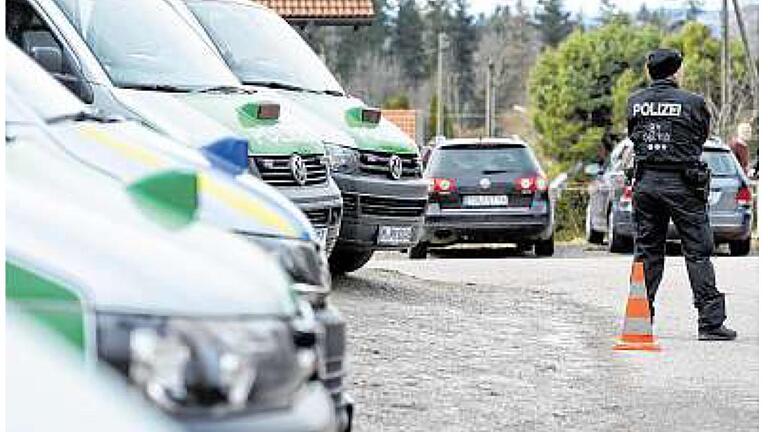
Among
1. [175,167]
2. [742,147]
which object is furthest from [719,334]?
[742,147]

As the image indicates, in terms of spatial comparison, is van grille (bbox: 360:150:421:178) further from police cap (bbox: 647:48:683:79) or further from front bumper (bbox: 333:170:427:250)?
police cap (bbox: 647:48:683:79)

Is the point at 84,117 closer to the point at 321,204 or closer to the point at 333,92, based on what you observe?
the point at 321,204

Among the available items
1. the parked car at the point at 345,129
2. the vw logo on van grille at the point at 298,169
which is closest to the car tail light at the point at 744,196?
the parked car at the point at 345,129

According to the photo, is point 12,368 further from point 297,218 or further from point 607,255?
point 607,255

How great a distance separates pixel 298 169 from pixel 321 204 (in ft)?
0.96

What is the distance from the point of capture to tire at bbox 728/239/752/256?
21.6 meters

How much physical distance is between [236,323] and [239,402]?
0.14 m

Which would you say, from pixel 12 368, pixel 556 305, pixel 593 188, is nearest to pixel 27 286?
pixel 12 368

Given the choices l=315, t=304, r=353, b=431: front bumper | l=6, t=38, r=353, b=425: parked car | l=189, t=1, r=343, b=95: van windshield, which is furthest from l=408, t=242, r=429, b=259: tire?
l=315, t=304, r=353, b=431: front bumper

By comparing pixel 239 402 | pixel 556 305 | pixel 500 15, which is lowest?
pixel 500 15

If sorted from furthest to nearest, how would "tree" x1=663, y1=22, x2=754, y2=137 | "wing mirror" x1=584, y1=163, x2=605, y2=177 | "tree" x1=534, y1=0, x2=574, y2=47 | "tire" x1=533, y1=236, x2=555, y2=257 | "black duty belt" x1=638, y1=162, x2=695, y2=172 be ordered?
"tree" x1=534, y1=0, x2=574, y2=47
"tree" x1=663, y1=22, x2=754, y2=137
"wing mirror" x1=584, y1=163, x2=605, y2=177
"tire" x1=533, y1=236, x2=555, y2=257
"black duty belt" x1=638, y1=162, x2=695, y2=172

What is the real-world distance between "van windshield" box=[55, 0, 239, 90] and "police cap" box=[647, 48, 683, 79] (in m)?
2.51

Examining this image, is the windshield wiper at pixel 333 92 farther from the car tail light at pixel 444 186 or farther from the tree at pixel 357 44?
the tree at pixel 357 44

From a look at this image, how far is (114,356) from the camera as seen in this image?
3.41 meters
